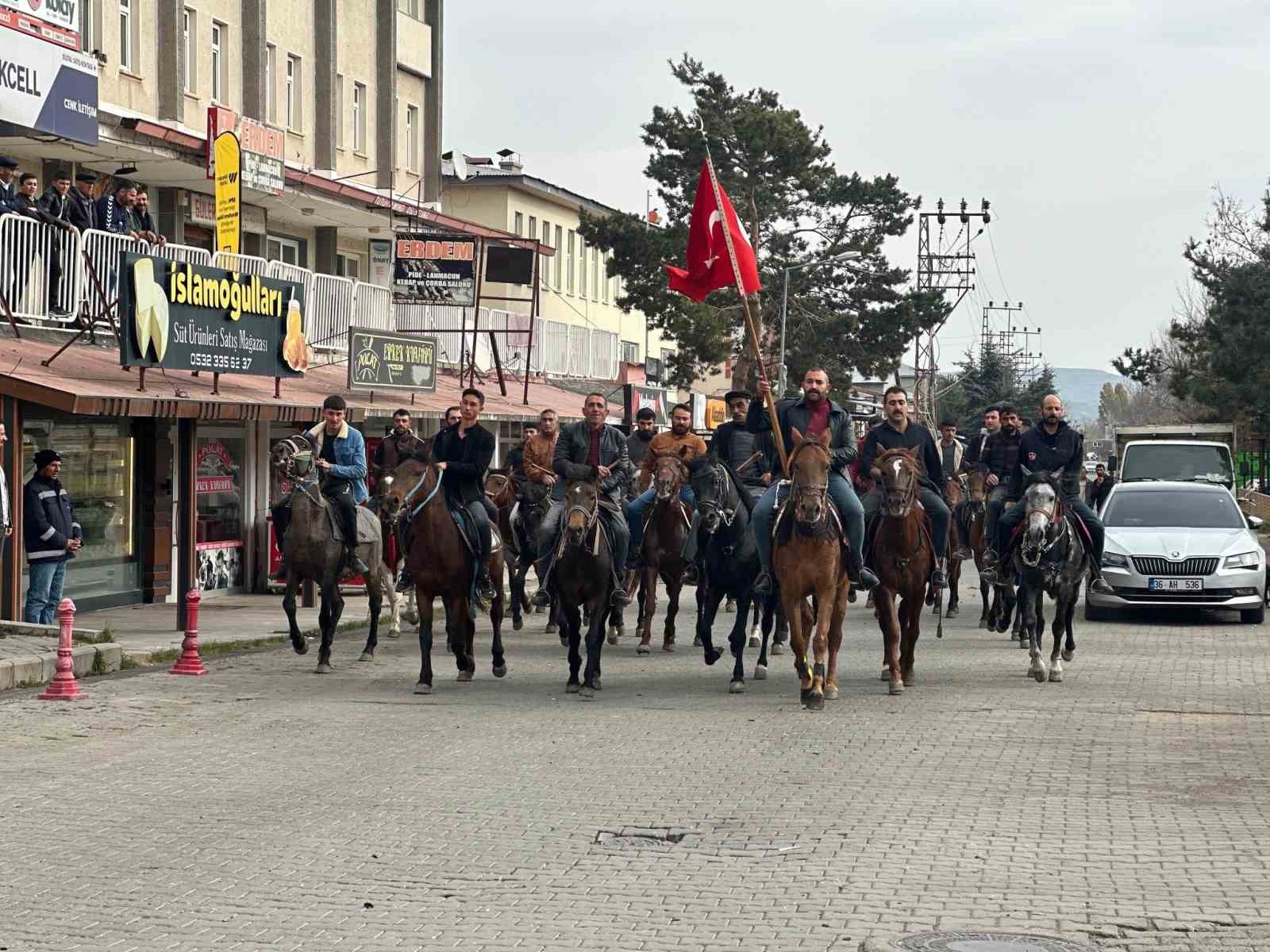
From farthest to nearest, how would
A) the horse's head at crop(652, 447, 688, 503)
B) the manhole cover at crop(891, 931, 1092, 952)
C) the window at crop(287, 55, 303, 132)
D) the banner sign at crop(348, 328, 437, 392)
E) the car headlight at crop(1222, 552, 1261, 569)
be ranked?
the window at crop(287, 55, 303, 132) < the banner sign at crop(348, 328, 437, 392) < the car headlight at crop(1222, 552, 1261, 569) < the horse's head at crop(652, 447, 688, 503) < the manhole cover at crop(891, 931, 1092, 952)

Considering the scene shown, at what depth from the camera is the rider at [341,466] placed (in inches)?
684

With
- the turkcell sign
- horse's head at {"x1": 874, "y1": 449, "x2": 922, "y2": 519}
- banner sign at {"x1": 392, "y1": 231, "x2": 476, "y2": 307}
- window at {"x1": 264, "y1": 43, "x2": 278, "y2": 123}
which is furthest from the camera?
window at {"x1": 264, "y1": 43, "x2": 278, "y2": 123}

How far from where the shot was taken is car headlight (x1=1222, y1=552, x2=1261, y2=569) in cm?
2223

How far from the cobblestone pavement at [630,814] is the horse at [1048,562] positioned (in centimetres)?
57

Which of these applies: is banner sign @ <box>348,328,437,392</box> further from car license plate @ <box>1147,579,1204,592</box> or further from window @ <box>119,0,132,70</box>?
car license plate @ <box>1147,579,1204,592</box>

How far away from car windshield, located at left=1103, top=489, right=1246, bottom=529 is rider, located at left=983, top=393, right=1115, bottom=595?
6881 millimetres

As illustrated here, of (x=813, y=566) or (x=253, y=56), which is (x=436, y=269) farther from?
(x=813, y=566)

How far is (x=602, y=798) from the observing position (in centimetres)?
1013

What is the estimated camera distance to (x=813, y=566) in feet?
47.7

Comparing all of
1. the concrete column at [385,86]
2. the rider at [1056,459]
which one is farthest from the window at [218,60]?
the rider at [1056,459]

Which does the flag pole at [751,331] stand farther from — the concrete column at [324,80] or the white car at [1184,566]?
the concrete column at [324,80]

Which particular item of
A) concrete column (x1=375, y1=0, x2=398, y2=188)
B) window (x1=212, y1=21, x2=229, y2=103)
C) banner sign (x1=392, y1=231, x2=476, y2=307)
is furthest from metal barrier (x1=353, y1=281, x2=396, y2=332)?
concrete column (x1=375, y1=0, x2=398, y2=188)

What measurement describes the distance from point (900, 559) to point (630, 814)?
6.30 metres

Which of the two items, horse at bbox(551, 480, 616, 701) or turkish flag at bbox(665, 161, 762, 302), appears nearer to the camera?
horse at bbox(551, 480, 616, 701)
